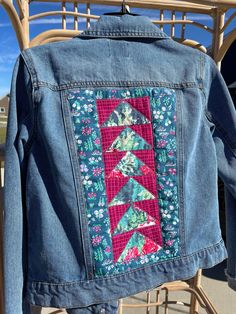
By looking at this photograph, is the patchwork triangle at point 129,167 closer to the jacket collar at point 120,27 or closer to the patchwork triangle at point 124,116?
the patchwork triangle at point 124,116

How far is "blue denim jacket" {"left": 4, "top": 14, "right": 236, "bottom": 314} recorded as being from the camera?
2.66ft

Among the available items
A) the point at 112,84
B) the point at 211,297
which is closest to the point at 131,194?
the point at 112,84

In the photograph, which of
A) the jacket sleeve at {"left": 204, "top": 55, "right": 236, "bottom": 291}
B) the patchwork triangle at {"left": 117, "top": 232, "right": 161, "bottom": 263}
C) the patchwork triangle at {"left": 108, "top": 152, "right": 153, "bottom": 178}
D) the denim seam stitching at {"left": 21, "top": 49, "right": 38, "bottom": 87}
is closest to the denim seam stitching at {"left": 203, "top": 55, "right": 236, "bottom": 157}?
the jacket sleeve at {"left": 204, "top": 55, "right": 236, "bottom": 291}

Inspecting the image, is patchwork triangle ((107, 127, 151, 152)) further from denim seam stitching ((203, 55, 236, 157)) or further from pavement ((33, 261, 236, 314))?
pavement ((33, 261, 236, 314))

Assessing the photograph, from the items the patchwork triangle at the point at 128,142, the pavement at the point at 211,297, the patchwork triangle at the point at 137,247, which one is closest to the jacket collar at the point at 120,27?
the patchwork triangle at the point at 128,142

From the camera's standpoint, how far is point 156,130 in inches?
36.2

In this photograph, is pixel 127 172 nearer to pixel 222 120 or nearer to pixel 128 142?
pixel 128 142

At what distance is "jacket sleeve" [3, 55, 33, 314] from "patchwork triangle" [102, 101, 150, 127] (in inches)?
7.8

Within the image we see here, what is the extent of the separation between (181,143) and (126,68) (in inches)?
9.8

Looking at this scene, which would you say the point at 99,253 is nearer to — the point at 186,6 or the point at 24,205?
the point at 24,205

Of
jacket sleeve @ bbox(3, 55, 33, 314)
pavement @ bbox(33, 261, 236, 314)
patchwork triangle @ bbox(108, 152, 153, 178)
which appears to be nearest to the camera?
jacket sleeve @ bbox(3, 55, 33, 314)

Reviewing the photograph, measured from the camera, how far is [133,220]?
3.01 feet

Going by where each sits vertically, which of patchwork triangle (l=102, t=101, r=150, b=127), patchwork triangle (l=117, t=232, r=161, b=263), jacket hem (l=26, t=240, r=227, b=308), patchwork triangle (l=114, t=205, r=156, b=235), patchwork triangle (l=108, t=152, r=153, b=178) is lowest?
jacket hem (l=26, t=240, r=227, b=308)

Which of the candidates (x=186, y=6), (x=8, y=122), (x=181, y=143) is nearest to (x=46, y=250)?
(x=8, y=122)
